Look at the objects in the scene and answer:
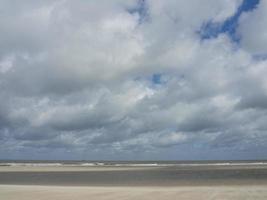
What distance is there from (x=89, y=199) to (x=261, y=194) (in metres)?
10.7

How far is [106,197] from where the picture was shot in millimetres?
24703

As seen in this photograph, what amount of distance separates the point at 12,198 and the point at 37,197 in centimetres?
148

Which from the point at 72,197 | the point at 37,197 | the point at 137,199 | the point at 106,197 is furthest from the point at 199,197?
the point at 37,197

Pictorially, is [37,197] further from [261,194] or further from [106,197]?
[261,194]

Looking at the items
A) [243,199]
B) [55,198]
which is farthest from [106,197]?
[243,199]

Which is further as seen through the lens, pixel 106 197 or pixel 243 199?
pixel 106 197

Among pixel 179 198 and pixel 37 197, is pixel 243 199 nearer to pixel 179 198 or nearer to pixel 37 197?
pixel 179 198

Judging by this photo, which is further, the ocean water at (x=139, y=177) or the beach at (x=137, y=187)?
the ocean water at (x=139, y=177)

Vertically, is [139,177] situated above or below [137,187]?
above

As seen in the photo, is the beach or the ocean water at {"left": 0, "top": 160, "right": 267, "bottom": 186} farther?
the ocean water at {"left": 0, "top": 160, "right": 267, "bottom": 186}

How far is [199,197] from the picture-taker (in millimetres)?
23953

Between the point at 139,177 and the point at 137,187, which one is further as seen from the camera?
the point at 139,177

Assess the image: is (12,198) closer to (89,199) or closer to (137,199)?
(89,199)

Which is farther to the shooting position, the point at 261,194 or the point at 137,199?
the point at 261,194
